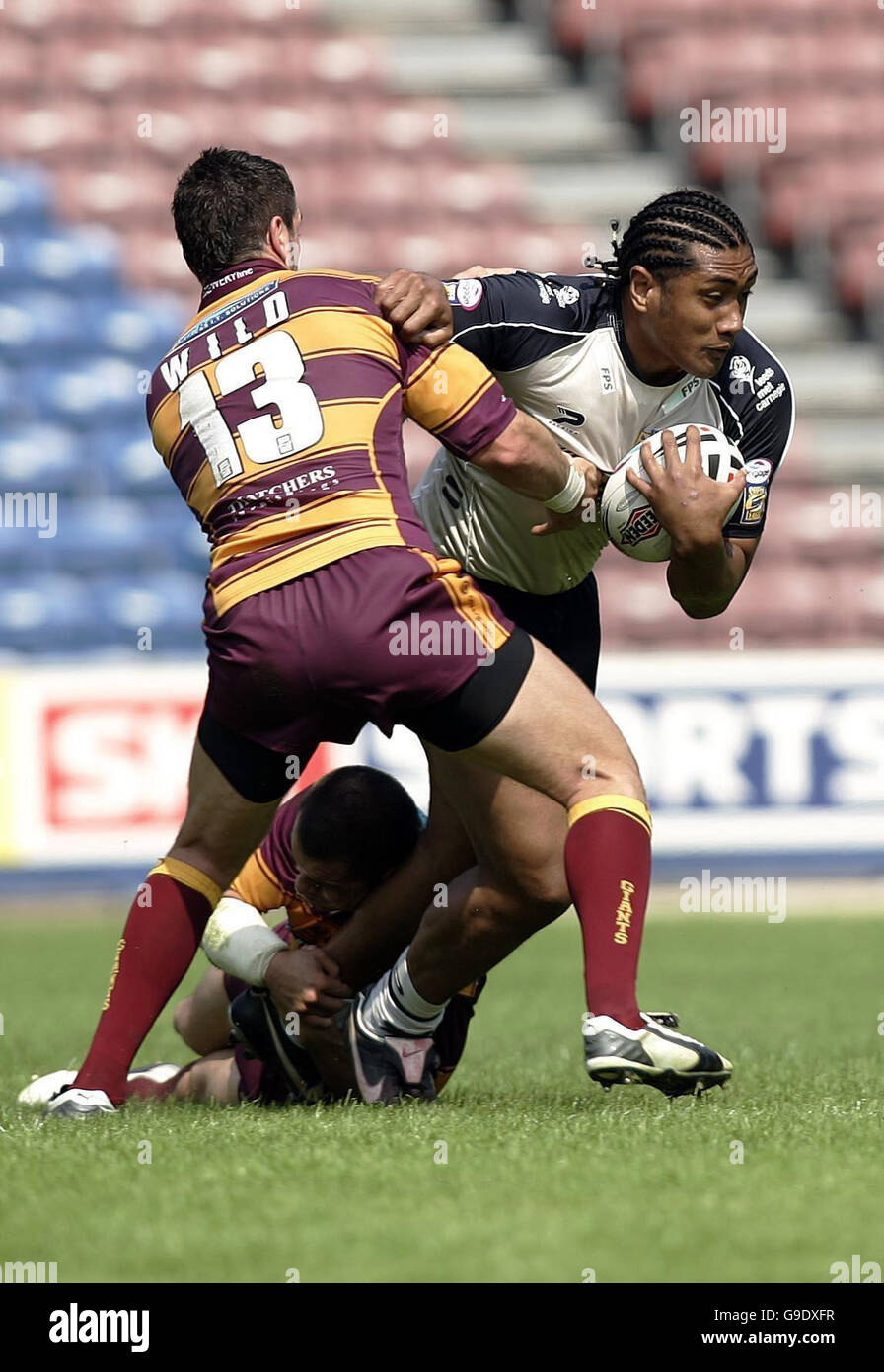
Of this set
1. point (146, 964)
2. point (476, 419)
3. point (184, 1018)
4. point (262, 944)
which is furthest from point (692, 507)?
point (184, 1018)

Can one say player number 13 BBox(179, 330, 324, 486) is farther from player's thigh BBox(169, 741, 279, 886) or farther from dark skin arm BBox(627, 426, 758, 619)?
dark skin arm BBox(627, 426, 758, 619)

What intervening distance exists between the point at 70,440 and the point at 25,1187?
376 inches

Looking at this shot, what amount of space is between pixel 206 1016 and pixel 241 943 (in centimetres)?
66

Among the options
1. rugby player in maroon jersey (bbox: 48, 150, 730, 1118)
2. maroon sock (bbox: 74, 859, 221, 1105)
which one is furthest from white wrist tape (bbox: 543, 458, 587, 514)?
maroon sock (bbox: 74, 859, 221, 1105)

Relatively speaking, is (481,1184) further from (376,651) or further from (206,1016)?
(206,1016)

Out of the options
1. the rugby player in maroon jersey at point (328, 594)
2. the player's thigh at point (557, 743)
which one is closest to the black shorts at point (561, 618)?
the rugby player in maroon jersey at point (328, 594)

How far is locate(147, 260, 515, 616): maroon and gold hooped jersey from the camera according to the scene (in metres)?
3.86

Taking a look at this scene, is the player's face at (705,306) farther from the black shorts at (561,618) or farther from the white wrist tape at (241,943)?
the white wrist tape at (241,943)

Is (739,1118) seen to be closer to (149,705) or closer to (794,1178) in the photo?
(794,1178)

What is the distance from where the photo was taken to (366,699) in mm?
3811

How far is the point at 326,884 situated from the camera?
456 centimetres

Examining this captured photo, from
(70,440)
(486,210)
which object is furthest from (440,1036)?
(486,210)

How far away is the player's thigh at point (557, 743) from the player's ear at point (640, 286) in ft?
3.10

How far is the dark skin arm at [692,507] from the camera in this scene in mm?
4059
